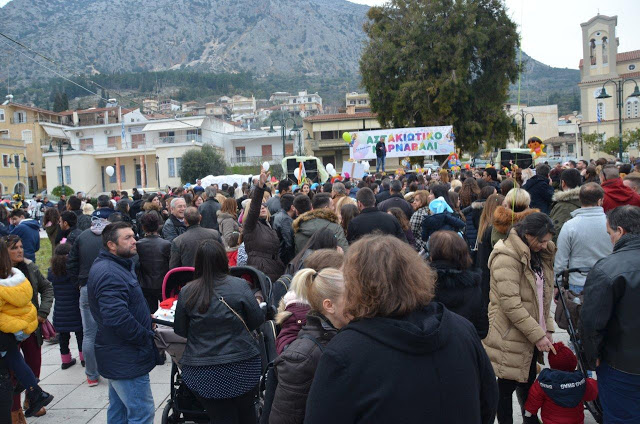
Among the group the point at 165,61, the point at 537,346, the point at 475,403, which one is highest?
the point at 165,61

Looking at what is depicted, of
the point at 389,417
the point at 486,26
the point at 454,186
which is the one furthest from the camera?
the point at 486,26

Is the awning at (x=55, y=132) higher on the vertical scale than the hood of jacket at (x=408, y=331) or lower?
higher

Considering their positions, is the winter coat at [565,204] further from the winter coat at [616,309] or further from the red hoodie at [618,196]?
the winter coat at [616,309]

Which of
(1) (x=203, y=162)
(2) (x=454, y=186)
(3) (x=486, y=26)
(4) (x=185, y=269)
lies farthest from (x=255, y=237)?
(1) (x=203, y=162)

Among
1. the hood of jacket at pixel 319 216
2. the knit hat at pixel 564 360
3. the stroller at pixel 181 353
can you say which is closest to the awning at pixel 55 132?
the hood of jacket at pixel 319 216

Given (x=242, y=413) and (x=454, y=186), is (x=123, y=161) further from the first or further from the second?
(x=242, y=413)

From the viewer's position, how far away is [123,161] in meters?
63.4

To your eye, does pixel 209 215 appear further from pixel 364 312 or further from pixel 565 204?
pixel 364 312

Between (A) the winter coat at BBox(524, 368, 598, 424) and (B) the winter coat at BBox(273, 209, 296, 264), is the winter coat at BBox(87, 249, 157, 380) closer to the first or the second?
(B) the winter coat at BBox(273, 209, 296, 264)

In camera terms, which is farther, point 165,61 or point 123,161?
point 165,61

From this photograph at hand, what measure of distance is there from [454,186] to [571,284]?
533 centimetres

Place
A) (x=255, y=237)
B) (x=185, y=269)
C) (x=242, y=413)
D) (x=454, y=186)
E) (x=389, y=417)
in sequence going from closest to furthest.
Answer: (x=389, y=417), (x=242, y=413), (x=185, y=269), (x=255, y=237), (x=454, y=186)

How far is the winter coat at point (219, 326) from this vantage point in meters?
3.49

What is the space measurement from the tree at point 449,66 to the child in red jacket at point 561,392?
24.8 metres
